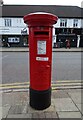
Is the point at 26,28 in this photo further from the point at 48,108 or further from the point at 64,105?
the point at 48,108

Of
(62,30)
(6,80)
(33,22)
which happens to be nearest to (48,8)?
(62,30)

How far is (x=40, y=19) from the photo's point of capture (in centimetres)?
388

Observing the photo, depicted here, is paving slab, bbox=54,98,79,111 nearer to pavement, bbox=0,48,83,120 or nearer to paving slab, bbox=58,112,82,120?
pavement, bbox=0,48,83,120

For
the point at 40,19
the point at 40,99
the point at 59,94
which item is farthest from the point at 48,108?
the point at 40,19

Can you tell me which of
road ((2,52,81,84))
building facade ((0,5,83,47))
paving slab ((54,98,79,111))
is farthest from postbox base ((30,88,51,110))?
building facade ((0,5,83,47))

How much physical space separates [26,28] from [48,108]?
3340cm

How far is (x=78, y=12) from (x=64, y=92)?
1456 inches

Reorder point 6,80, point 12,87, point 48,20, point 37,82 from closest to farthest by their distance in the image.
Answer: point 48,20, point 37,82, point 12,87, point 6,80

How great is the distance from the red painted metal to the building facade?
3173 centimetres

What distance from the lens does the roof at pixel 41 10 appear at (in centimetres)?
3825

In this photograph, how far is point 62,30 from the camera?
38156 millimetres

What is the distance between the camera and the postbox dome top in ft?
12.6

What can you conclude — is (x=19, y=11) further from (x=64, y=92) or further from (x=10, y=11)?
(x=64, y=92)

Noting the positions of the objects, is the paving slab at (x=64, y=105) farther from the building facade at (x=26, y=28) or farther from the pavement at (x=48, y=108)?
the building facade at (x=26, y=28)
